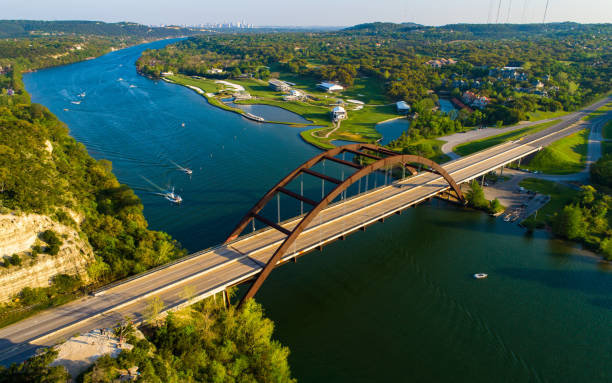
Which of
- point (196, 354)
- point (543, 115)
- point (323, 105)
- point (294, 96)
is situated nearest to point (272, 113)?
point (323, 105)

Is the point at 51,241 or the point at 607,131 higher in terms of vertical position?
the point at 607,131

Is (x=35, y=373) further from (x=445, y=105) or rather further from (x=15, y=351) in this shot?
(x=445, y=105)

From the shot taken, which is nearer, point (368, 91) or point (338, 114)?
point (338, 114)

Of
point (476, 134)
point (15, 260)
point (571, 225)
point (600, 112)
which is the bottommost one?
point (571, 225)

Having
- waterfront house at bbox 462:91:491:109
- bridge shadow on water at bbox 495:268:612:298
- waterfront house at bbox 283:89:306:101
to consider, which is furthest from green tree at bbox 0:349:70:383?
waterfront house at bbox 462:91:491:109

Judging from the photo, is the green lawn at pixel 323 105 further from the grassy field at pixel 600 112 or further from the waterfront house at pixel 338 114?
the grassy field at pixel 600 112

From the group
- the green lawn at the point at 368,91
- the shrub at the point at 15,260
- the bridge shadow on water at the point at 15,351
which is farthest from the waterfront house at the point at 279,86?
the bridge shadow on water at the point at 15,351

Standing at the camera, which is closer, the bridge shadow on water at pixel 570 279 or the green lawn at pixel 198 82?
the bridge shadow on water at pixel 570 279
